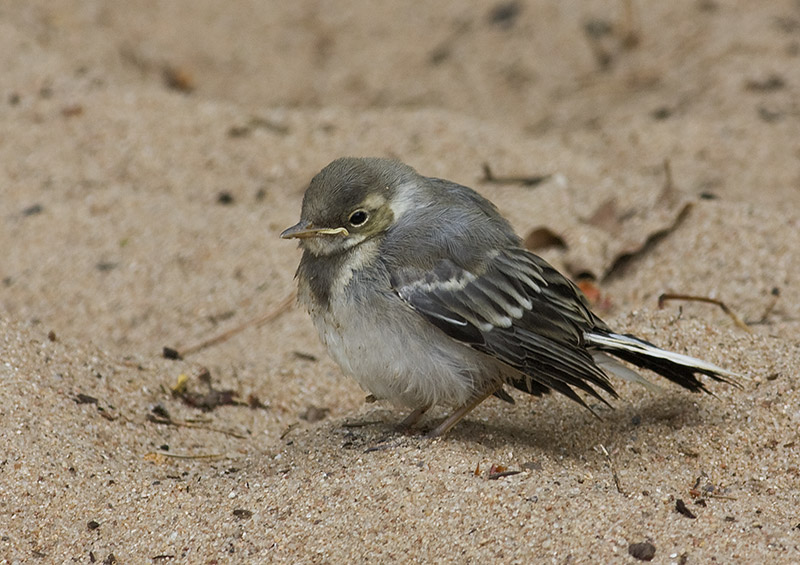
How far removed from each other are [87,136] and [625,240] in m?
4.72

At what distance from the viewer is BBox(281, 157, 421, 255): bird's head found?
487 cm

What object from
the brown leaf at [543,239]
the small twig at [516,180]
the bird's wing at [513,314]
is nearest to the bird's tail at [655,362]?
the bird's wing at [513,314]

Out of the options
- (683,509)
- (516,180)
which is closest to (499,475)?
(683,509)

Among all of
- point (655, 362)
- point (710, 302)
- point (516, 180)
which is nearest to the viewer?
point (655, 362)

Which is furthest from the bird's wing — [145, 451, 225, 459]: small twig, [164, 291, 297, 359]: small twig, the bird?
[164, 291, 297, 359]: small twig

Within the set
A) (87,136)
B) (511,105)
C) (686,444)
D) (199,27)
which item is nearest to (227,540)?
(686,444)

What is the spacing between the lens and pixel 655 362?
4895 mm

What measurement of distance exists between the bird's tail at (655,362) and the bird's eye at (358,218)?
124 cm

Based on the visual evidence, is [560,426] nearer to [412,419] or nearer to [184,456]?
[412,419]

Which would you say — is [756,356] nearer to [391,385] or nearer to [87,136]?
[391,385]

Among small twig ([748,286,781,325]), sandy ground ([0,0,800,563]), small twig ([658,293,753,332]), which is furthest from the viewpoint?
small twig ([748,286,781,325])

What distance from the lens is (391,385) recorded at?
4723 millimetres

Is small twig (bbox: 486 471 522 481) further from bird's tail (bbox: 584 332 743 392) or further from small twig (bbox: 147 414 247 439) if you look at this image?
small twig (bbox: 147 414 247 439)

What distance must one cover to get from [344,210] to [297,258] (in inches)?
107
